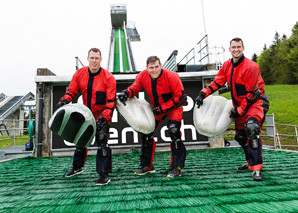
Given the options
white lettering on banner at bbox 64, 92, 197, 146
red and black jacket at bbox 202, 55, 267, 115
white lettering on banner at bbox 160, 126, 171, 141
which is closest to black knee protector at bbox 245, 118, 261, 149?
red and black jacket at bbox 202, 55, 267, 115

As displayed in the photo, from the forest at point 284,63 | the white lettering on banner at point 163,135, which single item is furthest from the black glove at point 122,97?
the forest at point 284,63

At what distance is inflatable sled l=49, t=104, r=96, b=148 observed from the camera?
2594 millimetres

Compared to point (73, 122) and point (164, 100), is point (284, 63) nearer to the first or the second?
point (164, 100)

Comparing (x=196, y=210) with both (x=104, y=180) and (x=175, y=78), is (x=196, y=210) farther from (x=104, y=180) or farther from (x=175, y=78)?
(x=175, y=78)

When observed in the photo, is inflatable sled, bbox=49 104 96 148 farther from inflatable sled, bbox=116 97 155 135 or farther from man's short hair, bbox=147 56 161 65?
man's short hair, bbox=147 56 161 65

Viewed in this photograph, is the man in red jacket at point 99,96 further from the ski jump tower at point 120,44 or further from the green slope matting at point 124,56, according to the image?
the green slope matting at point 124,56

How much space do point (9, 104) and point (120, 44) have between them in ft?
56.7

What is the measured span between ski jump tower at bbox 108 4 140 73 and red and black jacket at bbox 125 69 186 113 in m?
15.3

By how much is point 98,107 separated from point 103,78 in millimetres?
449

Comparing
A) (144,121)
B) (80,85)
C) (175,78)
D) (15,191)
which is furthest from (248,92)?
(15,191)

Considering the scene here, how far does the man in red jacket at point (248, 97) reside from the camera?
2.81 metres

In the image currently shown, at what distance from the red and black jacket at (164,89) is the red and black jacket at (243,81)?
49cm

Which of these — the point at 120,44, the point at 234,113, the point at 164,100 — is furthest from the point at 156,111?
the point at 120,44

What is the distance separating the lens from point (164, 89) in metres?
3.20
